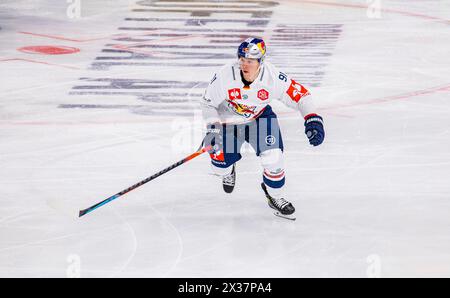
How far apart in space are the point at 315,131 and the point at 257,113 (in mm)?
579

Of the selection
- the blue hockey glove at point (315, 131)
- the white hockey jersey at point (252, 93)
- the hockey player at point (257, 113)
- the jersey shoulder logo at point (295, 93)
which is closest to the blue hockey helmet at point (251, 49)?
the hockey player at point (257, 113)

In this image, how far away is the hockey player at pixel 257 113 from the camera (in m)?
8.69

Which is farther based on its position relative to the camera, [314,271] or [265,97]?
[265,97]

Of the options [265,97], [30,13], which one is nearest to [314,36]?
[30,13]

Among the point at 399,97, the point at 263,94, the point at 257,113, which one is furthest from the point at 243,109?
the point at 399,97

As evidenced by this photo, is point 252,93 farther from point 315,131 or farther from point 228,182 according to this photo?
point 228,182

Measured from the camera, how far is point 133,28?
15.7 m

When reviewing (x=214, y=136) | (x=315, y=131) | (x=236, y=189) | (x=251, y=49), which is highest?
(x=251, y=49)

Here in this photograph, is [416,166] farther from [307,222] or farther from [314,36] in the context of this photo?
[314,36]

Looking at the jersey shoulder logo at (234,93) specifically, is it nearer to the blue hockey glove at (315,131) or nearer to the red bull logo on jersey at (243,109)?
the red bull logo on jersey at (243,109)

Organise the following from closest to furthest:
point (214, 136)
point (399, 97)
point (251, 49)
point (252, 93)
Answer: point (251, 49) < point (252, 93) < point (214, 136) < point (399, 97)

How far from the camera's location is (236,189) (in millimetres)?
9500
